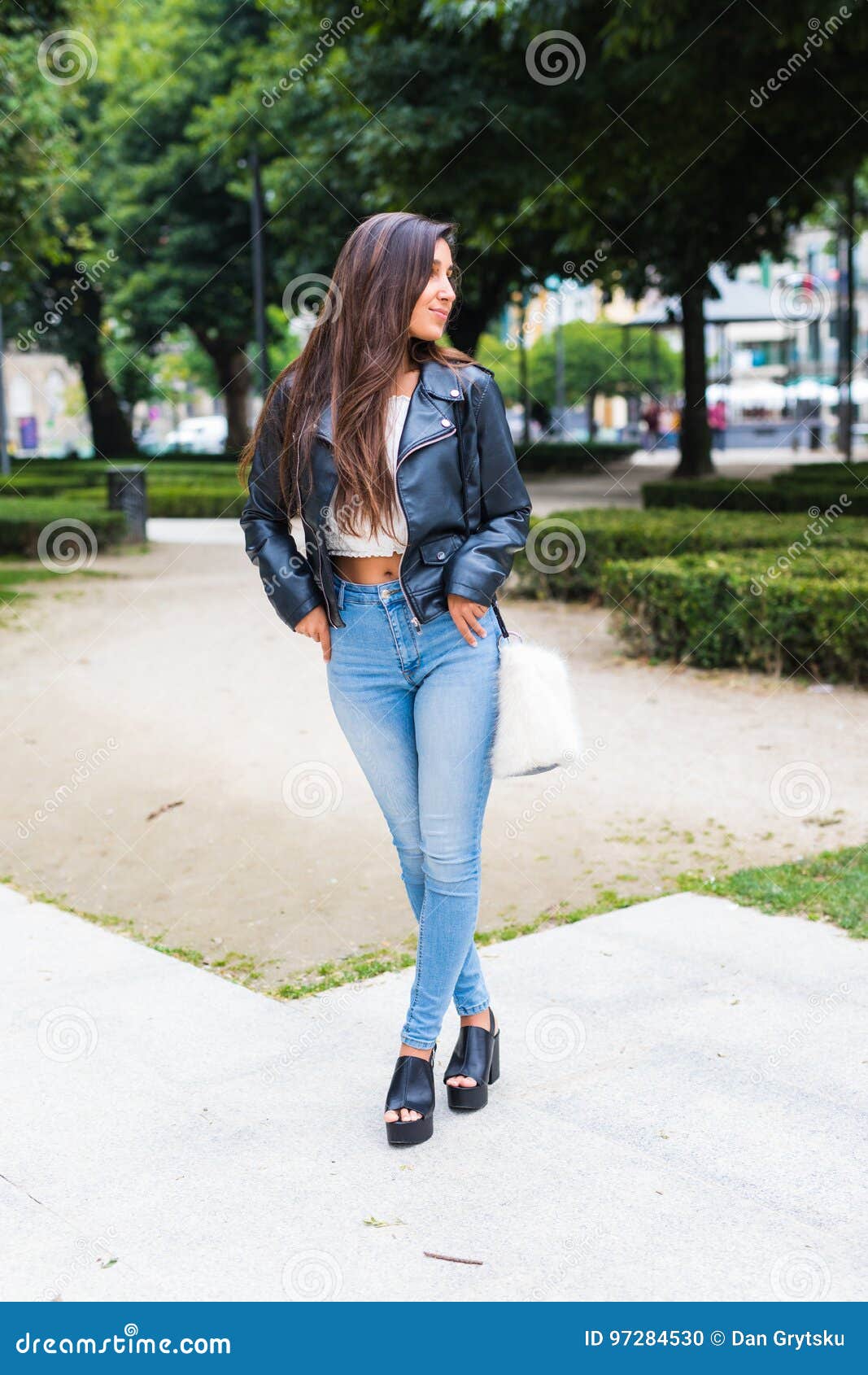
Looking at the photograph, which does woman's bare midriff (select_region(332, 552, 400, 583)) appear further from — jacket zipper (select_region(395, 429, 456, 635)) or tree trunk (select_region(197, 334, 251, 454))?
tree trunk (select_region(197, 334, 251, 454))

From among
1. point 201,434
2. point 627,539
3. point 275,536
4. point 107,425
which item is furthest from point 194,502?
point 201,434

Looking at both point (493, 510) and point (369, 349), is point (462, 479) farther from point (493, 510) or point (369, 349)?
point (369, 349)

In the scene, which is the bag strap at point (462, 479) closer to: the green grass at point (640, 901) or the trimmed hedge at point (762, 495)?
the green grass at point (640, 901)

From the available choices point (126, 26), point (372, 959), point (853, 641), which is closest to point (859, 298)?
point (126, 26)

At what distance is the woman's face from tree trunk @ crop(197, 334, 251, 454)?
31595 mm

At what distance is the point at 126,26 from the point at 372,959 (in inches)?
1322

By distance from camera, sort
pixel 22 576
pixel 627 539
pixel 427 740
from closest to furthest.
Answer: pixel 427 740 → pixel 627 539 → pixel 22 576

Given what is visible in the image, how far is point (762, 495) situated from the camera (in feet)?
56.7

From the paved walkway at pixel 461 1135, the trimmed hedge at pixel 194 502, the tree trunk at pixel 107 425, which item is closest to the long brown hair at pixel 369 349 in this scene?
the paved walkway at pixel 461 1135

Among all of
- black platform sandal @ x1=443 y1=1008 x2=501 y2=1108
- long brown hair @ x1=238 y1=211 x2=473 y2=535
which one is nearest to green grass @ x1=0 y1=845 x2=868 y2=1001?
black platform sandal @ x1=443 y1=1008 x2=501 y2=1108

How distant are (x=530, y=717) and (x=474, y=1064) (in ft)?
2.73

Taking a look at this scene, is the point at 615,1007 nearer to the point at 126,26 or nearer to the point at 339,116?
the point at 339,116

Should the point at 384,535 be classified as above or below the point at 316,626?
above

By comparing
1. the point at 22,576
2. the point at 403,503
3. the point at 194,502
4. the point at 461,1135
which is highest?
the point at 403,503
